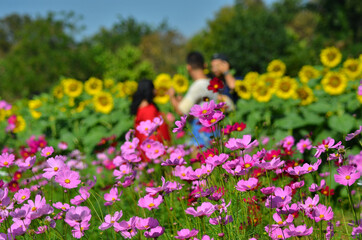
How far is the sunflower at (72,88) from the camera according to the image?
252 inches

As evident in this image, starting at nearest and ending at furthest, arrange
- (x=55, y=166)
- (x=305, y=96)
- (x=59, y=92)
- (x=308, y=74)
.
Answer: (x=55, y=166), (x=305, y=96), (x=308, y=74), (x=59, y=92)

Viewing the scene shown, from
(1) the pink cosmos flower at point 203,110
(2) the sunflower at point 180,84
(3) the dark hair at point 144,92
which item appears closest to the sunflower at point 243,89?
(3) the dark hair at point 144,92

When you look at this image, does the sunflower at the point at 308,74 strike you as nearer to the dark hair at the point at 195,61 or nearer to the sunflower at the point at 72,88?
the dark hair at the point at 195,61

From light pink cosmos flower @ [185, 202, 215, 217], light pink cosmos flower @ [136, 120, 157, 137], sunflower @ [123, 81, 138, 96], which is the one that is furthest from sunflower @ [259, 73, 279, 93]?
light pink cosmos flower @ [185, 202, 215, 217]

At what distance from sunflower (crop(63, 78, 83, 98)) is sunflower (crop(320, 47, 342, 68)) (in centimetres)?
398

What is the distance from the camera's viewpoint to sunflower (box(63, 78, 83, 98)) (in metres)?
6.39

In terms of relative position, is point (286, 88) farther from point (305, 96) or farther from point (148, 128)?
point (148, 128)

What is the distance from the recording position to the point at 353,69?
4805 mm

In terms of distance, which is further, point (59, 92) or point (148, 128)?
point (59, 92)

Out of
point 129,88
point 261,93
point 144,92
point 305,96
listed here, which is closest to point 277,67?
point 261,93

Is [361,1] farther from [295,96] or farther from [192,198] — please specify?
[192,198]

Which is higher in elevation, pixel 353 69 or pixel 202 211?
pixel 353 69

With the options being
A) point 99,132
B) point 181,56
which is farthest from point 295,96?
point 181,56

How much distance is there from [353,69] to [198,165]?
260cm
